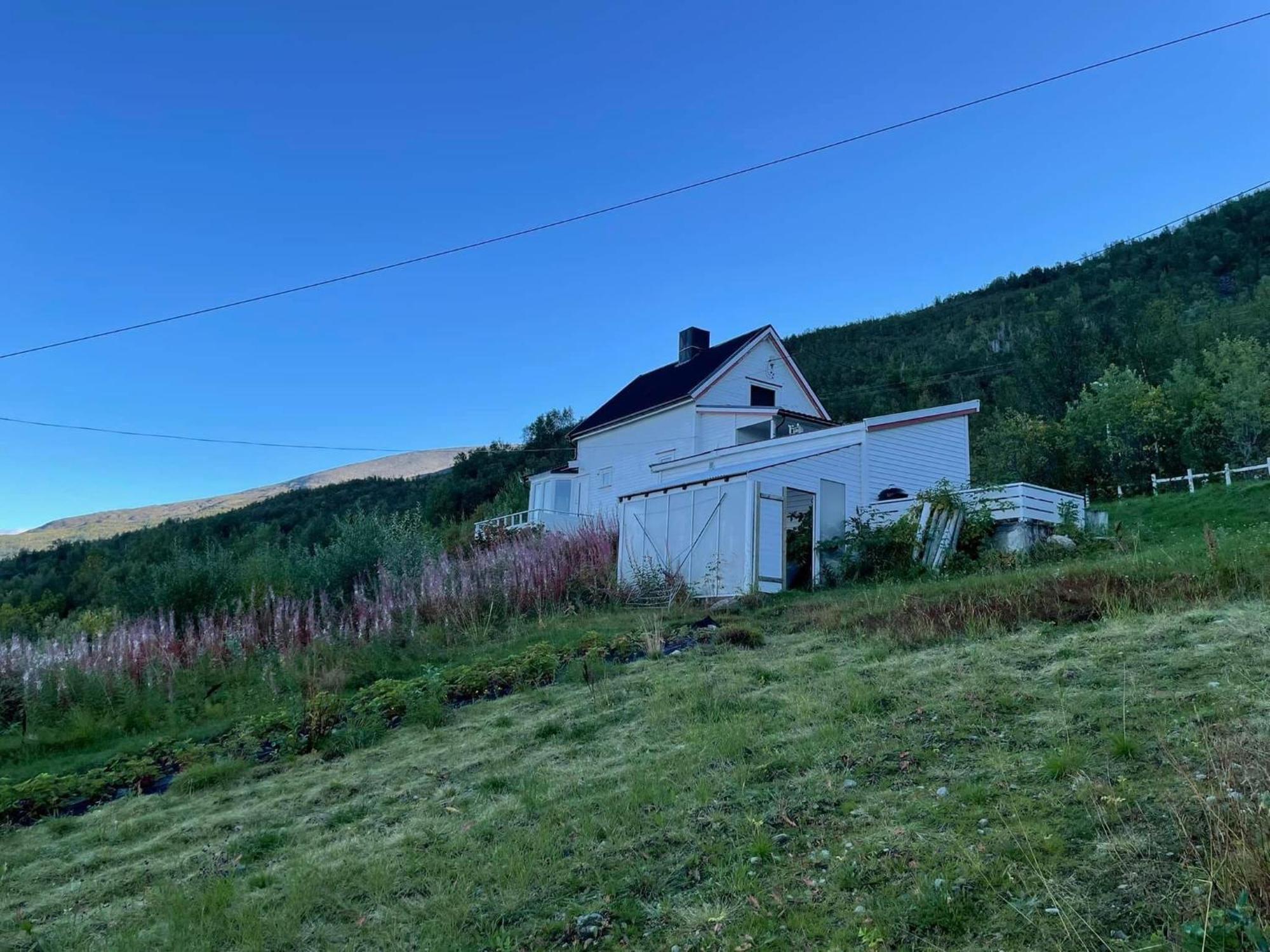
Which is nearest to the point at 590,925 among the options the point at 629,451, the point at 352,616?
the point at 352,616

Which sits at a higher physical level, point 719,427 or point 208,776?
point 719,427

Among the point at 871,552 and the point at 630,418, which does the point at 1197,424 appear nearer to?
the point at 630,418

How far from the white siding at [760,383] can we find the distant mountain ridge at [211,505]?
94.7ft

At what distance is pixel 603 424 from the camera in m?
29.1

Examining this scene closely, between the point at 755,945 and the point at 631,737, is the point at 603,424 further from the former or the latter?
the point at 755,945

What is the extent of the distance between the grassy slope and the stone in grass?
3.0 inches

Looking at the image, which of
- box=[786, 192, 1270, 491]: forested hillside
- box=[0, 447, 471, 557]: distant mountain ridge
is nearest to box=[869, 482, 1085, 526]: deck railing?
box=[786, 192, 1270, 491]: forested hillside

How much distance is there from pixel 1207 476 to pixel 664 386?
1690 cm

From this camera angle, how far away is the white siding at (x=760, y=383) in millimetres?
26562

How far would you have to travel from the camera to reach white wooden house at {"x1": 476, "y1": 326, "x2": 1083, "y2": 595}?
15945mm

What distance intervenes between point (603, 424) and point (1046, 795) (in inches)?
1021

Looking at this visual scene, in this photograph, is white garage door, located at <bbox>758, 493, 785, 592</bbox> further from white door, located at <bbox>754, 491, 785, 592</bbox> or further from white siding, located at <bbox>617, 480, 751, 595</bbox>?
white siding, located at <bbox>617, 480, 751, 595</bbox>

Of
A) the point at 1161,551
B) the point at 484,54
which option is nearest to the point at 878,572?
the point at 1161,551

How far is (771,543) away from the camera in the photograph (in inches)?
626
